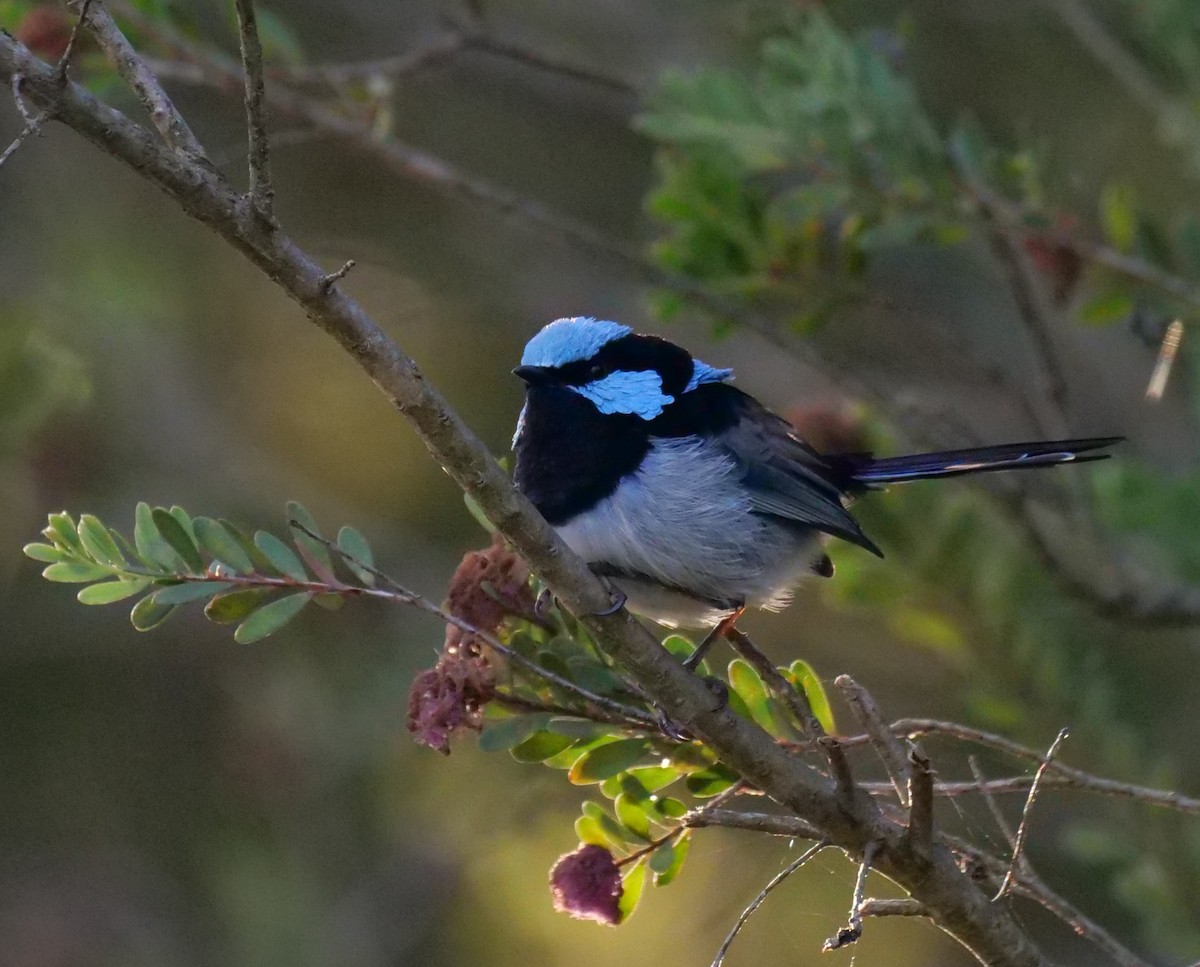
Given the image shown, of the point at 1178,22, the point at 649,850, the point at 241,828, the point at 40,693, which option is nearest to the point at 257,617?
the point at 649,850

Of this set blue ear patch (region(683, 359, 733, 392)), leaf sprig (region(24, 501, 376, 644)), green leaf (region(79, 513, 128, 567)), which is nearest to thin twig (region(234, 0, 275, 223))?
leaf sprig (region(24, 501, 376, 644))

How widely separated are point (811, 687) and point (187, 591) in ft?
3.34

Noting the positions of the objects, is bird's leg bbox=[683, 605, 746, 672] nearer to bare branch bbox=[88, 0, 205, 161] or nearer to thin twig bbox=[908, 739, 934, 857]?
thin twig bbox=[908, 739, 934, 857]

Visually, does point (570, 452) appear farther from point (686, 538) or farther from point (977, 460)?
point (977, 460)

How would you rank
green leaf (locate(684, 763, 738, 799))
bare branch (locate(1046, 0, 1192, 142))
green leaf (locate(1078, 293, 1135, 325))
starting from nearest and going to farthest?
green leaf (locate(684, 763, 738, 799)) < green leaf (locate(1078, 293, 1135, 325)) < bare branch (locate(1046, 0, 1192, 142))

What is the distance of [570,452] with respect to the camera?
10.0ft

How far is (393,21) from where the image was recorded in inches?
267

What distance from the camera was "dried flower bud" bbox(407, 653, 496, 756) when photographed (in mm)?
2297

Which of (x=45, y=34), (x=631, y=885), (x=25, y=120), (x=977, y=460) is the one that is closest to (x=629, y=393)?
(x=977, y=460)

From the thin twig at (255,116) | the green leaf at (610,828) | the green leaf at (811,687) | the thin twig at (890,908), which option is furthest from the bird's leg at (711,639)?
the thin twig at (255,116)

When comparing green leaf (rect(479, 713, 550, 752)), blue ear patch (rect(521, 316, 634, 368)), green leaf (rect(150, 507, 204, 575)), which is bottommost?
green leaf (rect(479, 713, 550, 752))

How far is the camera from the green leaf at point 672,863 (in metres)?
2.37

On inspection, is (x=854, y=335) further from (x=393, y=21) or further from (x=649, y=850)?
(x=649, y=850)

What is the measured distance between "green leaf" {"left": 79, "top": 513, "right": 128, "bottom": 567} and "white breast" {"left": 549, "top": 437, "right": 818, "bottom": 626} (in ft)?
3.23
